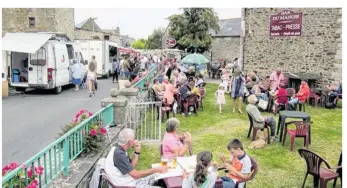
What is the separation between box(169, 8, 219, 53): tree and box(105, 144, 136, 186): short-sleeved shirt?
1200 inches

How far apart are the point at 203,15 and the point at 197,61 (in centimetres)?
1537

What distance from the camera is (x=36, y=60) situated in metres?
14.5

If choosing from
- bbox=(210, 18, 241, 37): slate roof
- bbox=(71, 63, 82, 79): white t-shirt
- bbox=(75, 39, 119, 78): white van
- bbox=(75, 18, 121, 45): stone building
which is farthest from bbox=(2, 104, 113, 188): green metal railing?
bbox=(75, 18, 121, 45): stone building

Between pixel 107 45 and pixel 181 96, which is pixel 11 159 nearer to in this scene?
pixel 181 96

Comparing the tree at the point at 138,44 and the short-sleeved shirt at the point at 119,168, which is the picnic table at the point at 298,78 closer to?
the short-sleeved shirt at the point at 119,168

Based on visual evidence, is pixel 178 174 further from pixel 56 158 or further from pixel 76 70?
pixel 76 70

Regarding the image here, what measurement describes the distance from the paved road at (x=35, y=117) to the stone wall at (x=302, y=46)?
7.79 meters

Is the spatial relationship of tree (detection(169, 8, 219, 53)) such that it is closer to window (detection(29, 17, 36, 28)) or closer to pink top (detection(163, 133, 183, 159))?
window (detection(29, 17, 36, 28))

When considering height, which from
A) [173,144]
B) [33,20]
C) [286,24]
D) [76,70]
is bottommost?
[173,144]

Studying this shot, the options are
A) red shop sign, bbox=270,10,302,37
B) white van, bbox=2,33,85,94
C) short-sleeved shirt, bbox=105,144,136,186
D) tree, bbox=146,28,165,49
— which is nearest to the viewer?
short-sleeved shirt, bbox=105,144,136,186

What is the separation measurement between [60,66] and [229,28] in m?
25.7

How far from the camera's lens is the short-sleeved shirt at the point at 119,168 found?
4.61 meters

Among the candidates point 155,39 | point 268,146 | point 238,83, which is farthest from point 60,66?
point 155,39

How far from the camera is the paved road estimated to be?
7.76 meters
